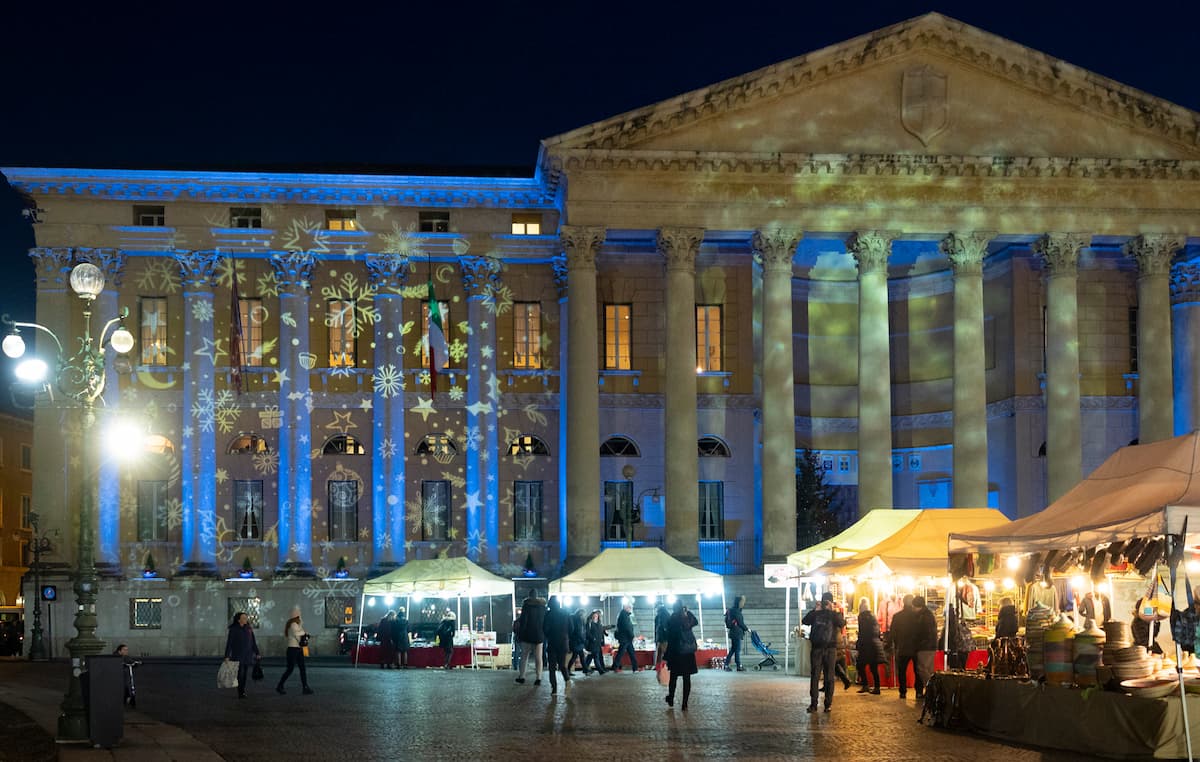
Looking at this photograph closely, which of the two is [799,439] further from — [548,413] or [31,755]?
[31,755]

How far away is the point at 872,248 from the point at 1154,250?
8.30 m

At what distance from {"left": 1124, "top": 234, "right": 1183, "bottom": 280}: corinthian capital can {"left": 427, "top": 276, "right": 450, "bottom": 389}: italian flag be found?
66.5ft

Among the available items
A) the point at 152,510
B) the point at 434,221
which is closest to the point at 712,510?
the point at 434,221

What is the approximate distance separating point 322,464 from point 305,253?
6.50m

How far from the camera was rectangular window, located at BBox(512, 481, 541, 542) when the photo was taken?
50.8m

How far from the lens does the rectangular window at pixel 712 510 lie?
51188 mm

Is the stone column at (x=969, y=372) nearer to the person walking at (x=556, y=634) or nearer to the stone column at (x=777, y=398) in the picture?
the stone column at (x=777, y=398)

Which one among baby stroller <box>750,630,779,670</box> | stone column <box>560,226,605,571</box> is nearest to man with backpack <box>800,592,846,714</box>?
baby stroller <box>750,630,779,670</box>

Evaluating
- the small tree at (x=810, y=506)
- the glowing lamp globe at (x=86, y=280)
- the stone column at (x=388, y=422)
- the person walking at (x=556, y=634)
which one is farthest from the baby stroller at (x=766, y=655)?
the glowing lamp globe at (x=86, y=280)

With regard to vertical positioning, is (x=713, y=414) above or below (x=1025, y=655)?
above

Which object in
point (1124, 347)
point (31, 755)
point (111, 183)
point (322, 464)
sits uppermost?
point (111, 183)

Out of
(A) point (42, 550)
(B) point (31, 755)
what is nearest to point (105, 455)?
(A) point (42, 550)

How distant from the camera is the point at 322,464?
5041cm

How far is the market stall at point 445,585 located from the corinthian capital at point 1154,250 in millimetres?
21132
